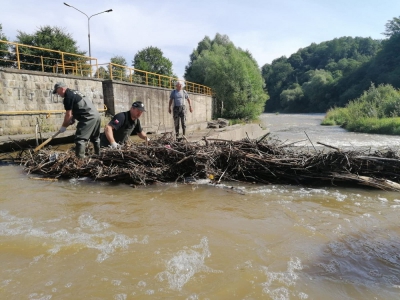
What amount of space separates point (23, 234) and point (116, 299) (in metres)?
1.50

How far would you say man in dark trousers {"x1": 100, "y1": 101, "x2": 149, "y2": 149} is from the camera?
540cm

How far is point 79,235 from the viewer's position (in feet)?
9.43

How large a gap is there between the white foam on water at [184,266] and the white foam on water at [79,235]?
1.52 feet

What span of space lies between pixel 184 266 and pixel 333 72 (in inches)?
4242

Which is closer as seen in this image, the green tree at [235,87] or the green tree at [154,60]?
the green tree at [235,87]

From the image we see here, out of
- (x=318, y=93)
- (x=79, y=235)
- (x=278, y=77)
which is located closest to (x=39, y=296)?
(x=79, y=235)

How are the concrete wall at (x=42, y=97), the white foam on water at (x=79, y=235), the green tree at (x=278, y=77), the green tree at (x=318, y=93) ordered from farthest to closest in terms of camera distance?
the green tree at (x=278, y=77), the green tree at (x=318, y=93), the concrete wall at (x=42, y=97), the white foam on water at (x=79, y=235)

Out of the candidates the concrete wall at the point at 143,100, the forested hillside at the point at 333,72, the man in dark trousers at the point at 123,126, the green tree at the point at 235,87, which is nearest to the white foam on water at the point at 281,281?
the man in dark trousers at the point at 123,126

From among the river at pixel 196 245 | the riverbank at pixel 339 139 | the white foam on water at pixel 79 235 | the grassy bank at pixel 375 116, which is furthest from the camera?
the grassy bank at pixel 375 116

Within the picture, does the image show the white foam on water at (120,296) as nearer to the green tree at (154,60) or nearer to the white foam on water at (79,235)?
the white foam on water at (79,235)

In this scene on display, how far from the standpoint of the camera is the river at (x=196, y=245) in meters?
2.10

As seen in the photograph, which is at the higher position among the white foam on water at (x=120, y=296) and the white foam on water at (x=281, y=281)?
the white foam on water at (x=120, y=296)

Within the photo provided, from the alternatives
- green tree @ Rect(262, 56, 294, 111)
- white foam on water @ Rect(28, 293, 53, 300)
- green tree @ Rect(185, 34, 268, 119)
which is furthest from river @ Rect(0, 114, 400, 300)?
green tree @ Rect(262, 56, 294, 111)

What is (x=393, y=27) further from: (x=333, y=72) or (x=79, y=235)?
(x=79, y=235)
